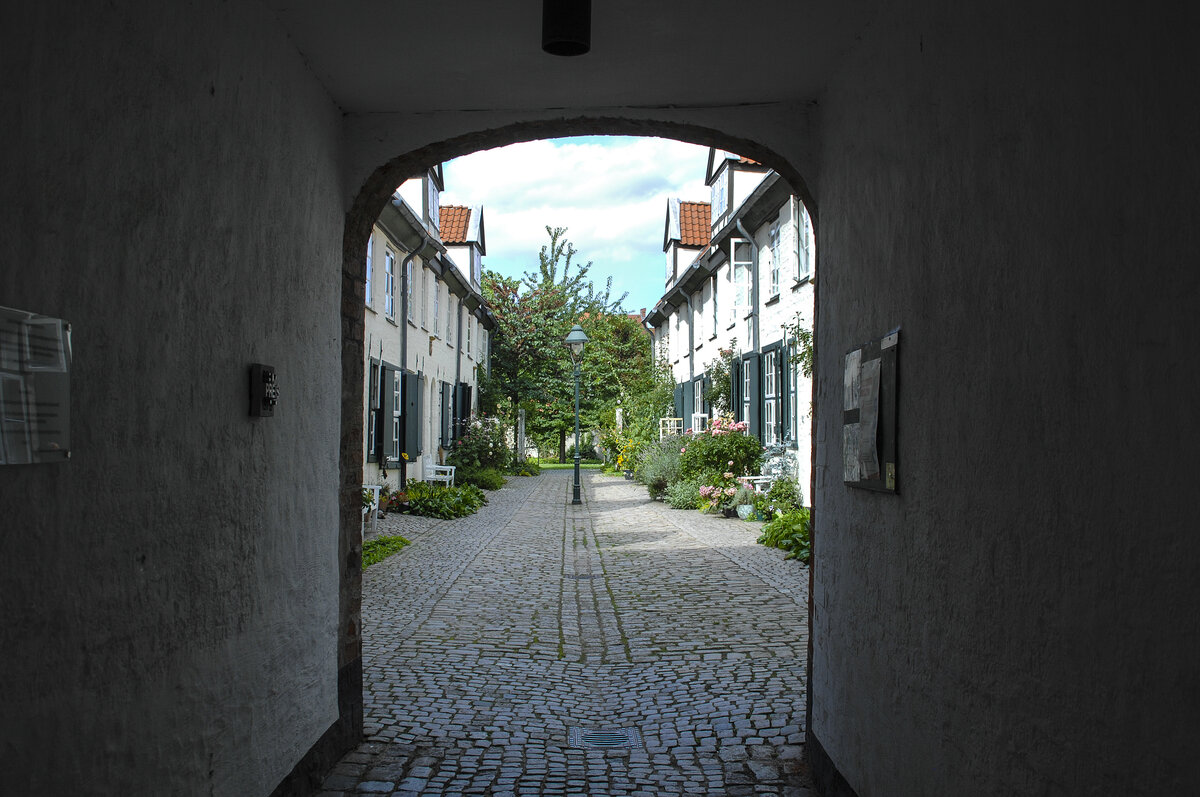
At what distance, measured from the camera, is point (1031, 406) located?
2143 millimetres

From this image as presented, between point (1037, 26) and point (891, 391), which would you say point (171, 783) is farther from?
point (1037, 26)

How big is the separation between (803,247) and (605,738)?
1038 centimetres

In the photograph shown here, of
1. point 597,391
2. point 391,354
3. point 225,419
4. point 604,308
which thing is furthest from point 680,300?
point 225,419

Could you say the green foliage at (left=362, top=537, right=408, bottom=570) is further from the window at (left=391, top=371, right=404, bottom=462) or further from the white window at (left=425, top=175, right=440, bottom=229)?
the white window at (left=425, top=175, right=440, bottom=229)

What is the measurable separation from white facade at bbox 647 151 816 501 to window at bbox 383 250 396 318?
5909mm

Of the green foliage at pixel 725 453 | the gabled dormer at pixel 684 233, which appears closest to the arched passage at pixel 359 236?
the green foliage at pixel 725 453

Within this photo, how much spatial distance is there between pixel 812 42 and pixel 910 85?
0.84 m

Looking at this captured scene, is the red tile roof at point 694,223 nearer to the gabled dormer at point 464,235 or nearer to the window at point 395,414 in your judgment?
the gabled dormer at point 464,235

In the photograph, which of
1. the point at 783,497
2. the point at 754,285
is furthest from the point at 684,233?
the point at 783,497

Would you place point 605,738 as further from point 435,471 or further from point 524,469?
point 524,469

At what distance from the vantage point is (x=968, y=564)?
2.52m

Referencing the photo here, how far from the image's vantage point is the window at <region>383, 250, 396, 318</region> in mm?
16125

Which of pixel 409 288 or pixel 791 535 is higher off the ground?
pixel 409 288

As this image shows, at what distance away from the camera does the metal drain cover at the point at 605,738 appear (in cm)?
468
